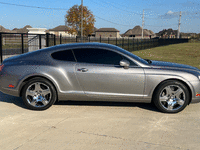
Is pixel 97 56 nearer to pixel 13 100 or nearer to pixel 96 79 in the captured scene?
pixel 96 79

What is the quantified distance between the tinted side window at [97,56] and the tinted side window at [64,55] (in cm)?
12

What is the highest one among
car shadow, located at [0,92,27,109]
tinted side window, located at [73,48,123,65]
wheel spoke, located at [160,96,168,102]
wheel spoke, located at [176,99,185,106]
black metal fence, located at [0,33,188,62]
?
black metal fence, located at [0,33,188,62]

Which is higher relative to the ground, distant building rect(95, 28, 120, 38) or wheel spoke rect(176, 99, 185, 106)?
distant building rect(95, 28, 120, 38)

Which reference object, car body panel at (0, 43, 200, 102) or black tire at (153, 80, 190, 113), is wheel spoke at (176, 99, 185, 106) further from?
car body panel at (0, 43, 200, 102)

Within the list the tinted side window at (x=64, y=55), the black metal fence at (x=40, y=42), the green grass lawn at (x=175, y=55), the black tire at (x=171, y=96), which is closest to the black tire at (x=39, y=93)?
the tinted side window at (x=64, y=55)

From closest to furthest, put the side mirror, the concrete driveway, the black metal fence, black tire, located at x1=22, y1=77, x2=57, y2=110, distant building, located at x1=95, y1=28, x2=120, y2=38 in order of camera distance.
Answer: the concrete driveway, the side mirror, black tire, located at x1=22, y1=77, x2=57, y2=110, the black metal fence, distant building, located at x1=95, y1=28, x2=120, y2=38

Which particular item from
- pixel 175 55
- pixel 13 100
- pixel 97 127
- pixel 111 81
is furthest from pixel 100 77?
pixel 175 55

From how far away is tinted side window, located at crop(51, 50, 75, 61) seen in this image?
541cm

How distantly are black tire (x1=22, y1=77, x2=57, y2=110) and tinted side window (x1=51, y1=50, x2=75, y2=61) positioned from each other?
596 mm

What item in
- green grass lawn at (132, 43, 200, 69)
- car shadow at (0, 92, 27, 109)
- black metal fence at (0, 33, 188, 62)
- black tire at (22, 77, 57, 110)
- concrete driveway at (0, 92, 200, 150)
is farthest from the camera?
green grass lawn at (132, 43, 200, 69)

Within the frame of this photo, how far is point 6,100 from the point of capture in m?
6.26

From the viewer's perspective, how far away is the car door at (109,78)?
5.20 meters

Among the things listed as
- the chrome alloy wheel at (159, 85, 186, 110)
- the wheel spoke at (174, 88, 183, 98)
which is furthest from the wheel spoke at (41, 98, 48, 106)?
the wheel spoke at (174, 88, 183, 98)

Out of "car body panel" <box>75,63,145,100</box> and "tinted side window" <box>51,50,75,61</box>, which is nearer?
"car body panel" <box>75,63,145,100</box>
